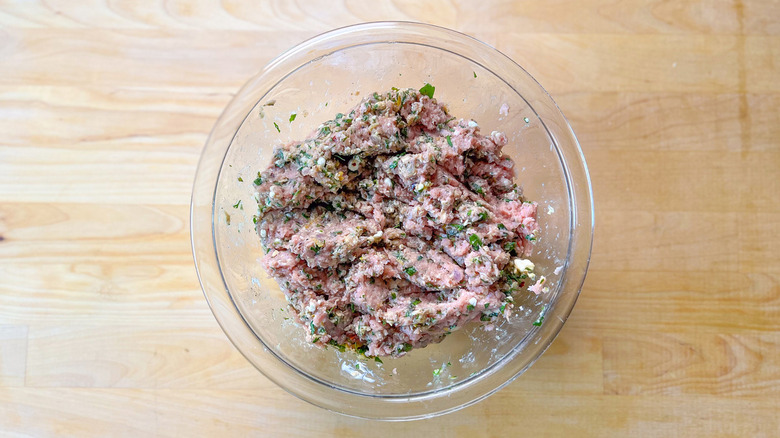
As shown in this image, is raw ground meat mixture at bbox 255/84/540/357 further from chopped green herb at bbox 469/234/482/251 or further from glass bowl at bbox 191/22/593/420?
glass bowl at bbox 191/22/593/420

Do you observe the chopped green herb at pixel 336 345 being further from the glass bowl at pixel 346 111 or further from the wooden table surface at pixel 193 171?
the wooden table surface at pixel 193 171

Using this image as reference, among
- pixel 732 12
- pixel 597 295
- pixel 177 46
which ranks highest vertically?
pixel 732 12

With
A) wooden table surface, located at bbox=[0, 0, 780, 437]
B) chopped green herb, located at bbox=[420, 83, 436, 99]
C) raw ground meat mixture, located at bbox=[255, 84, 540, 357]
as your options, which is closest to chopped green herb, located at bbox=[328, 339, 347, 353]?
raw ground meat mixture, located at bbox=[255, 84, 540, 357]

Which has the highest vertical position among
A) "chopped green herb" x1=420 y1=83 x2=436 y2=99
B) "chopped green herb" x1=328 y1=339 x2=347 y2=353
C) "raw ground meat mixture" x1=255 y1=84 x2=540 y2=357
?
"chopped green herb" x1=420 y1=83 x2=436 y2=99

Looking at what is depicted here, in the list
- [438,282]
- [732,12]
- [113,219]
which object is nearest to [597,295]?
[438,282]

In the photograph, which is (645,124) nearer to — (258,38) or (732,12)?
(732,12)

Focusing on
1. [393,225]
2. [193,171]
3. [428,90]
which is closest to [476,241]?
[393,225]
